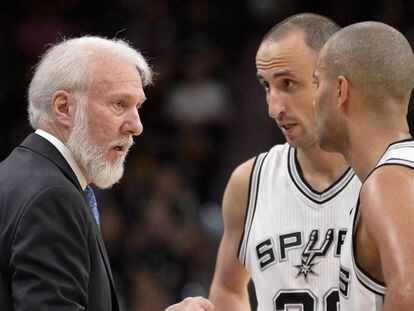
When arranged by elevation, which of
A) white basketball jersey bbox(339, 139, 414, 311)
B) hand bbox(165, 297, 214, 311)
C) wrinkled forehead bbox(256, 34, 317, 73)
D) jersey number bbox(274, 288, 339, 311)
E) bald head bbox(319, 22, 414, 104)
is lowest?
jersey number bbox(274, 288, 339, 311)

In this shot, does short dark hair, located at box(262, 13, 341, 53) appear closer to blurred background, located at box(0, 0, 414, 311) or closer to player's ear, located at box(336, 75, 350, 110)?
player's ear, located at box(336, 75, 350, 110)

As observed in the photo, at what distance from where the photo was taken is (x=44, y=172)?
114 inches

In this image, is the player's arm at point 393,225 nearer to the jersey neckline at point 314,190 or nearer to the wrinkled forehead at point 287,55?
the jersey neckline at point 314,190

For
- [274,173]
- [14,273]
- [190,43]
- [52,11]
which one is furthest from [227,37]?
[14,273]

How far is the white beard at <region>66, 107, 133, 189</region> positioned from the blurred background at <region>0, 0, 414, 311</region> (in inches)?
141

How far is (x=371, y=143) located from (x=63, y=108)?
1.08m

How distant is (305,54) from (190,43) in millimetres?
4778

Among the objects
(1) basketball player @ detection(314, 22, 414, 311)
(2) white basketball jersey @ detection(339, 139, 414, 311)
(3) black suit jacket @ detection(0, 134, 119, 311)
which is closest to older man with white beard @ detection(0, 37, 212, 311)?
(3) black suit jacket @ detection(0, 134, 119, 311)

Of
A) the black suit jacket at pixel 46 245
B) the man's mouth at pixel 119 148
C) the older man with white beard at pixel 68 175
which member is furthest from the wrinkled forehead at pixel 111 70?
the black suit jacket at pixel 46 245

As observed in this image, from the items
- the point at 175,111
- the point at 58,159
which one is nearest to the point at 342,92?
the point at 58,159

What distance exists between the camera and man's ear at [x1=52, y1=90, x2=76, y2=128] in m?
3.12

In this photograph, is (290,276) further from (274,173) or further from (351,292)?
(351,292)

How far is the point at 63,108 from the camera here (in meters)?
3.14

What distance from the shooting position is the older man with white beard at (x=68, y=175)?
2715 mm
